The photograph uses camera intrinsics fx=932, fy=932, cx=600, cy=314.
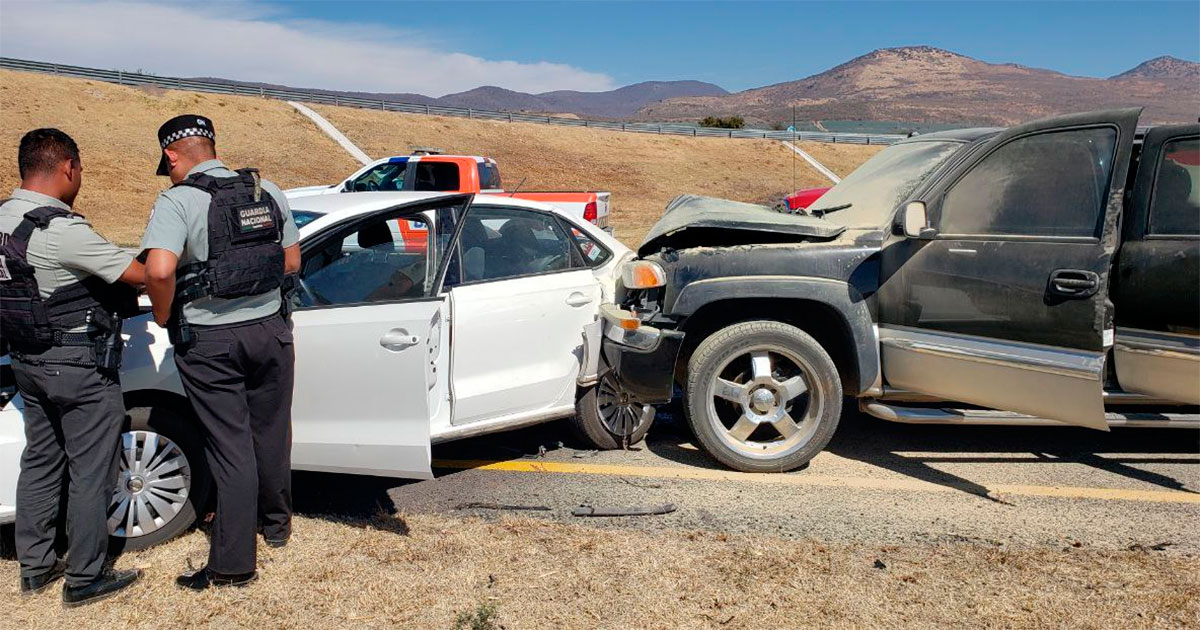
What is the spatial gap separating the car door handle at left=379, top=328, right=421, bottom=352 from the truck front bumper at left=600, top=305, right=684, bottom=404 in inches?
54.6

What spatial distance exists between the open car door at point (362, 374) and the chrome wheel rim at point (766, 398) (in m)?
1.65

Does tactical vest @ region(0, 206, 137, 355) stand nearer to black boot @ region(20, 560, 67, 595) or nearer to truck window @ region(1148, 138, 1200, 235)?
black boot @ region(20, 560, 67, 595)

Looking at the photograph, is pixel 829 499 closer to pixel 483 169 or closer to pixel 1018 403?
pixel 1018 403

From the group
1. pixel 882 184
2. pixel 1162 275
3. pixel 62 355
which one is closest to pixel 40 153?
pixel 62 355

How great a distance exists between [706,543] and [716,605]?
617 mm

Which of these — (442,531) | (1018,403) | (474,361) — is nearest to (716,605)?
(442,531)

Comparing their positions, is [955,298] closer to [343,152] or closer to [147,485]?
[147,485]

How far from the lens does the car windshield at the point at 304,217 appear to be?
467cm

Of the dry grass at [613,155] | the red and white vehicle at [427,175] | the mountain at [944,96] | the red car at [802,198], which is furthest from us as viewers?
the mountain at [944,96]

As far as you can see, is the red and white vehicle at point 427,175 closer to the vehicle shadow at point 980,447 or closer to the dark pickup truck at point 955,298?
the vehicle shadow at point 980,447

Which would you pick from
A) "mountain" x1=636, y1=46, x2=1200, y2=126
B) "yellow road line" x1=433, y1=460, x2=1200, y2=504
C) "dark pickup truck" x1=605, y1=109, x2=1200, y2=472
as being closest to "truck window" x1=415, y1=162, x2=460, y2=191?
"dark pickup truck" x1=605, y1=109, x2=1200, y2=472

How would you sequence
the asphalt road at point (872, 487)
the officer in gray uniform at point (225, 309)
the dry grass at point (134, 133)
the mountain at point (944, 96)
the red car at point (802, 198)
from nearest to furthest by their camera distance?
1. the officer in gray uniform at point (225, 309)
2. the asphalt road at point (872, 487)
3. the red car at point (802, 198)
4. the dry grass at point (134, 133)
5. the mountain at point (944, 96)

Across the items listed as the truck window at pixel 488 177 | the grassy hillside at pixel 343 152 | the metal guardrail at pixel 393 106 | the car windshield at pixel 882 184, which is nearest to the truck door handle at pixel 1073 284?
the car windshield at pixel 882 184

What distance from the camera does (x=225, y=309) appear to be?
3.68m
